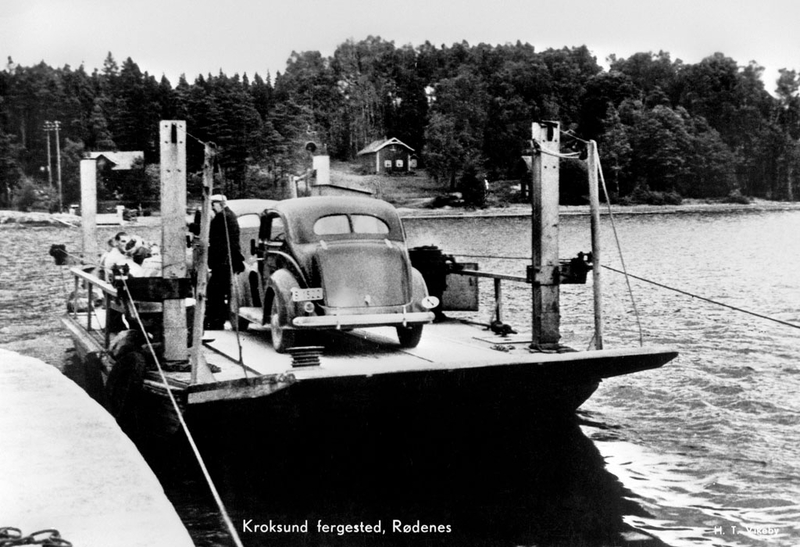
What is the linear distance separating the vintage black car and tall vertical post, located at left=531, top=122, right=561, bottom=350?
121cm

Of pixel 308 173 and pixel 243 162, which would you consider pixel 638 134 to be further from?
pixel 308 173

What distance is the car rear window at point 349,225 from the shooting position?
9.88 m

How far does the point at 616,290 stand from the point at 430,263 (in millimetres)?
21599

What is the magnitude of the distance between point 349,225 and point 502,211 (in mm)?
77485

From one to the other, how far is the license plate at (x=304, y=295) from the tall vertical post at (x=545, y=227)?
2391 mm

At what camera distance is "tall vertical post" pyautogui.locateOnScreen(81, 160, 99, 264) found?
54.2ft

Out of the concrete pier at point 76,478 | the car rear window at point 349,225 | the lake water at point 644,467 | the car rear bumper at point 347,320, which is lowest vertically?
the lake water at point 644,467

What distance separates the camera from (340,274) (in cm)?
933

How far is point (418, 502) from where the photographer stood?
876cm

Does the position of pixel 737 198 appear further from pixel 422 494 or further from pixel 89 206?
pixel 422 494

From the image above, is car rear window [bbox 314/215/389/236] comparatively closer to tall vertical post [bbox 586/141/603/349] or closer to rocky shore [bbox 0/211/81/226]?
tall vertical post [bbox 586/141/603/349]

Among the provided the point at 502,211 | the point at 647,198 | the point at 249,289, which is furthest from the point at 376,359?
the point at 647,198

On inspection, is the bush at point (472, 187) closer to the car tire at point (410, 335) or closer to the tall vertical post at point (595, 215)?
the car tire at point (410, 335)

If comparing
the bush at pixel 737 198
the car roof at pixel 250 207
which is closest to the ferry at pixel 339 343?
the car roof at pixel 250 207
